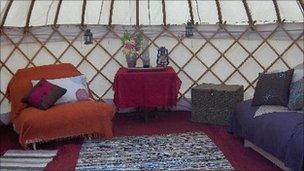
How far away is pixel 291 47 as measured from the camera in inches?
195

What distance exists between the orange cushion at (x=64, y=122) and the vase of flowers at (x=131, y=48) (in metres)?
0.91

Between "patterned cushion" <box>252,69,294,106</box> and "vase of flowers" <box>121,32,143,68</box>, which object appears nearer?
"patterned cushion" <box>252,69,294,106</box>

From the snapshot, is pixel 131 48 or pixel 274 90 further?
pixel 131 48

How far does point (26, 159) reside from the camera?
3512 mm

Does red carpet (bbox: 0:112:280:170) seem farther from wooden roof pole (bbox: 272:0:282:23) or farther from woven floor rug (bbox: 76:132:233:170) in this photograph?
wooden roof pole (bbox: 272:0:282:23)

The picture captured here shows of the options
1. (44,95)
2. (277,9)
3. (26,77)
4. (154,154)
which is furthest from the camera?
(277,9)

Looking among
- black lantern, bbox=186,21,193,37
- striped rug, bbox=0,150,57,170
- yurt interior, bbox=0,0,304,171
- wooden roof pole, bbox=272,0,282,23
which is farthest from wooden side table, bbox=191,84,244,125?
striped rug, bbox=0,150,57,170

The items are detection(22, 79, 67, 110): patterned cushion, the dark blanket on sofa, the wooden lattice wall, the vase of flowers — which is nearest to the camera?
the dark blanket on sofa

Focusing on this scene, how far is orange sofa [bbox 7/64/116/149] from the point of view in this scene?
3.70 m

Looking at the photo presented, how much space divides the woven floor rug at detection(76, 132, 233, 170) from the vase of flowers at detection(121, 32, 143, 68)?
3.50 feet

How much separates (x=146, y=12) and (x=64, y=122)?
72.9 inches

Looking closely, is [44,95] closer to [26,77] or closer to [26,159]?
[26,77]

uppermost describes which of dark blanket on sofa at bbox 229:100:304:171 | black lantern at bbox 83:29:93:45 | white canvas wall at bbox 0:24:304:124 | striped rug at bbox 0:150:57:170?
black lantern at bbox 83:29:93:45

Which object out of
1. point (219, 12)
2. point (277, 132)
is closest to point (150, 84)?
point (219, 12)
